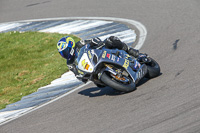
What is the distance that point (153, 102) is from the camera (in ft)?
23.2

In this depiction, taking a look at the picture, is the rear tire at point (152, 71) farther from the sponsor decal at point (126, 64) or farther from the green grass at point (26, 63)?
the green grass at point (26, 63)

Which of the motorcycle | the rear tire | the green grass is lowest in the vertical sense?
the green grass

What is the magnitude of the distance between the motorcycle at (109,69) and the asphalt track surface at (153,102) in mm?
271

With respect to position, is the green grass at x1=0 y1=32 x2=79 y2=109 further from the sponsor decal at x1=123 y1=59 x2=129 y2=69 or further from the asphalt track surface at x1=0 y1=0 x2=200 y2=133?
the sponsor decal at x1=123 y1=59 x2=129 y2=69

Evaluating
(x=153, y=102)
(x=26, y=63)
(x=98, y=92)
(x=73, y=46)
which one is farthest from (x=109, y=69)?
(x=26, y=63)

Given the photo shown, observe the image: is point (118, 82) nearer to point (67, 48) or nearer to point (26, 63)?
point (67, 48)

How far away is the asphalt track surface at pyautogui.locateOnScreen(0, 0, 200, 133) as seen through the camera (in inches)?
247

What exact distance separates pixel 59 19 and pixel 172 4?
204 inches

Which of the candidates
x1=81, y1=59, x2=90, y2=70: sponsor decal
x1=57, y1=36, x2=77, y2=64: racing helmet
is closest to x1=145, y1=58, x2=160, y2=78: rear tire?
x1=81, y1=59, x2=90, y2=70: sponsor decal

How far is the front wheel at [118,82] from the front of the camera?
7793 millimetres

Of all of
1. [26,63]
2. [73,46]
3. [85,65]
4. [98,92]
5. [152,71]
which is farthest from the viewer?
[26,63]

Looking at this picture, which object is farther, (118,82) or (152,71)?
(152,71)

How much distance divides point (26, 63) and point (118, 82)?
20.5ft

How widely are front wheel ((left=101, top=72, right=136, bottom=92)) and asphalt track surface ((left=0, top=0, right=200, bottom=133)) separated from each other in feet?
0.50
